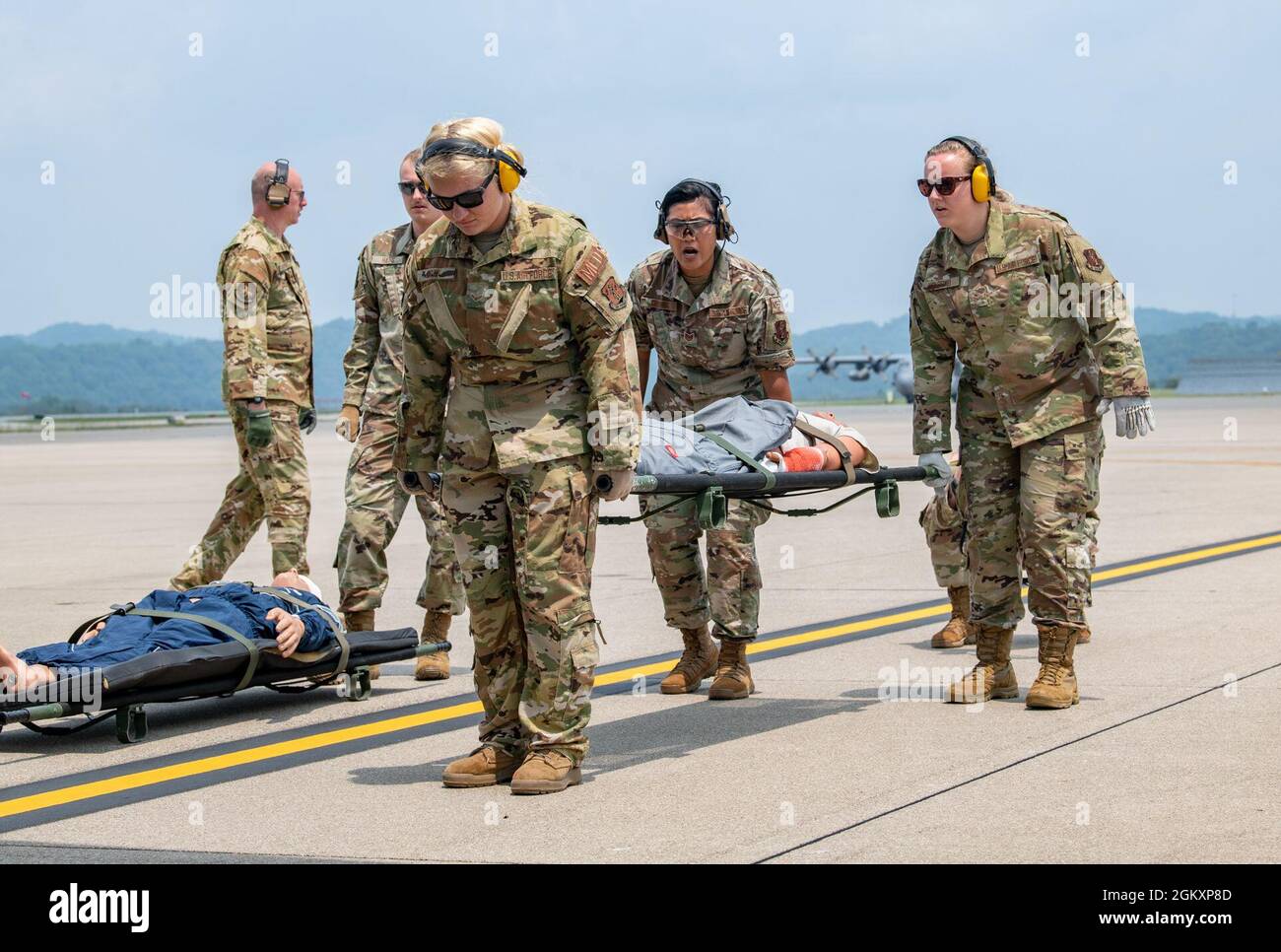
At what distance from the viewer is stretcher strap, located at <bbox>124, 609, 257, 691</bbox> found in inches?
268

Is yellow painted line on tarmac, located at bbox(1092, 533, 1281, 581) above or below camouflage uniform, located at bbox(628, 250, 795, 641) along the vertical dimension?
below

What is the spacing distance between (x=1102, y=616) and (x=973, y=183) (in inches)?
132

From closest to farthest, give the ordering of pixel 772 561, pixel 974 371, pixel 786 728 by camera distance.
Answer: pixel 786 728
pixel 974 371
pixel 772 561

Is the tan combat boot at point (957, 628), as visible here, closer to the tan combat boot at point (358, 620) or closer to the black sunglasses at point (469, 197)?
the tan combat boot at point (358, 620)

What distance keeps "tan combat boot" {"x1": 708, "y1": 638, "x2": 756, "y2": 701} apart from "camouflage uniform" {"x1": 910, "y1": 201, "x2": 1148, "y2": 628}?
111cm

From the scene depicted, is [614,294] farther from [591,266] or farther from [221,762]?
[221,762]

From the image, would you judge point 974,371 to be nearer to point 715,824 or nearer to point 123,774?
point 715,824

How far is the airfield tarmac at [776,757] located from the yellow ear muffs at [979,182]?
2.13 m

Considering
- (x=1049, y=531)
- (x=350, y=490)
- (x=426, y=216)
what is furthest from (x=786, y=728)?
(x=426, y=216)

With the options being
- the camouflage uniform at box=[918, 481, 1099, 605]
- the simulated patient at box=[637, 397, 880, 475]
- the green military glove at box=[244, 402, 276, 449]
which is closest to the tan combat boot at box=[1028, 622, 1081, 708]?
the simulated patient at box=[637, 397, 880, 475]

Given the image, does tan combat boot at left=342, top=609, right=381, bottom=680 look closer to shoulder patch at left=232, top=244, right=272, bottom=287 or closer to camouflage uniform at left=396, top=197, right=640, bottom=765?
shoulder patch at left=232, top=244, right=272, bottom=287

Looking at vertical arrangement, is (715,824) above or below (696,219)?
below

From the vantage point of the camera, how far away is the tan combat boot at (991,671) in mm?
7285

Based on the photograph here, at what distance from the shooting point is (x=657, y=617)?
10008mm
